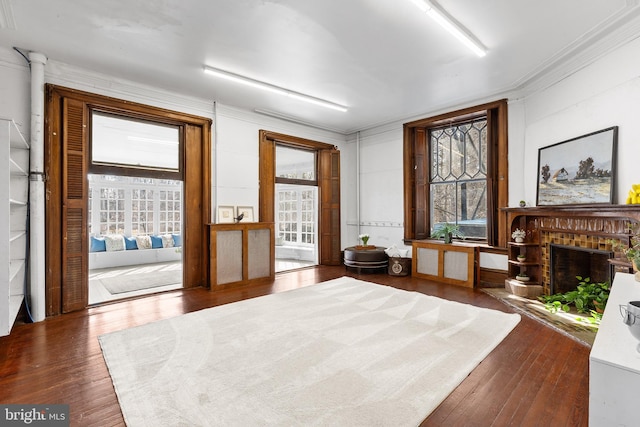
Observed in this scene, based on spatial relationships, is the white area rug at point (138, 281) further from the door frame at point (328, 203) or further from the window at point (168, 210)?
the door frame at point (328, 203)

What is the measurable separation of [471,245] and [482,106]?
243 cm

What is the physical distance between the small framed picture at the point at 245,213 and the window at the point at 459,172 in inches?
126

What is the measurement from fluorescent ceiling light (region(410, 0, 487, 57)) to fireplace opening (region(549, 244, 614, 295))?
279 cm

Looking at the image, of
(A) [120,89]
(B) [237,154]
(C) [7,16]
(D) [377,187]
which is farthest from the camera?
(D) [377,187]

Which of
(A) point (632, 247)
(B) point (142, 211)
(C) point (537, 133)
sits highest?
(C) point (537, 133)

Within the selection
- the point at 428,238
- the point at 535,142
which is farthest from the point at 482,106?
the point at 428,238

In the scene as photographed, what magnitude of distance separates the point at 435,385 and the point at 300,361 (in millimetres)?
1078

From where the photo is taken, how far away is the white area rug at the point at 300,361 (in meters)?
1.97

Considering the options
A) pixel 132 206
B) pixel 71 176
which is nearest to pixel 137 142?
pixel 71 176

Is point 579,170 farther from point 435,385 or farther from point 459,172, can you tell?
point 435,385

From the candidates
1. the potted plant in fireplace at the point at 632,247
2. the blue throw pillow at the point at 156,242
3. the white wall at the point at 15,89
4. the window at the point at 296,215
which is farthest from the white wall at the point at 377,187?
the white wall at the point at 15,89

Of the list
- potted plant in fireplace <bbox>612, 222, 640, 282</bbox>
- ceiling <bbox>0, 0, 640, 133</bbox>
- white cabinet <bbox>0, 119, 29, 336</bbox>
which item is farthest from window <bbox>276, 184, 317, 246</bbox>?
potted plant in fireplace <bbox>612, 222, 640, 282</bbox>

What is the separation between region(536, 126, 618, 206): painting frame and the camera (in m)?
3.47

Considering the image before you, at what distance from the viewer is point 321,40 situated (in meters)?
3.41
